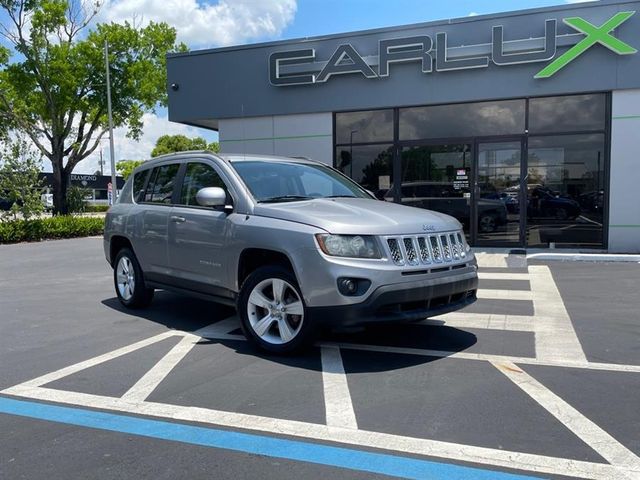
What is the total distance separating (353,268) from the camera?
4.50 meters

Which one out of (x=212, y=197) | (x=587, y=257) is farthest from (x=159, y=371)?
A: (x=587, y=257)

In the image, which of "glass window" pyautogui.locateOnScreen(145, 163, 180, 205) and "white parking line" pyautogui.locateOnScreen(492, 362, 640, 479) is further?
"glass window" pyautogui.locateOnScreen(145, 163, 180, 205)

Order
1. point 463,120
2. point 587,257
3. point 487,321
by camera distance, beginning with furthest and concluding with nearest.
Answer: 1. point 463,120
2. point 587,257
3. point 487,321

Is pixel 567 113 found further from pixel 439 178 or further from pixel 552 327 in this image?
pixel 552 327

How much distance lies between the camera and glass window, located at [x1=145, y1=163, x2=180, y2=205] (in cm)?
653

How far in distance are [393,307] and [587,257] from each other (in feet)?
25.8

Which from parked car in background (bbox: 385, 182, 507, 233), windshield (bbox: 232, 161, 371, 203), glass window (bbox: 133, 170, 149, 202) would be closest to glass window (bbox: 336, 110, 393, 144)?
parked car in background (bbox: 385, 182, 507, 233)

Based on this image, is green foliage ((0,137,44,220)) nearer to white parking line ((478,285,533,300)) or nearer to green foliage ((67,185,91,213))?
green foliage ((67,185,91,213))

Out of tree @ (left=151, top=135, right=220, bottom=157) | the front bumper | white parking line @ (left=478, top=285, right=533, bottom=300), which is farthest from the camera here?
tree @ (left=151, top=135, right=220, bottom=157)

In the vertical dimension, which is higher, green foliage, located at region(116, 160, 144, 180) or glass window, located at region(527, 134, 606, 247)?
green foliage, located at region(116, 160, 144, 180)

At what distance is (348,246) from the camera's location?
4617 millimetres

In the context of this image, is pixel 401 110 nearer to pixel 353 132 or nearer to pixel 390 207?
pixel 353 132

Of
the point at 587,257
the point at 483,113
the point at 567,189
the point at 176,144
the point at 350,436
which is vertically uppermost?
the point at 176,144

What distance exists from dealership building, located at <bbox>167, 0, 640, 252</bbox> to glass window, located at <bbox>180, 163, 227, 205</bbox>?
7491mm
